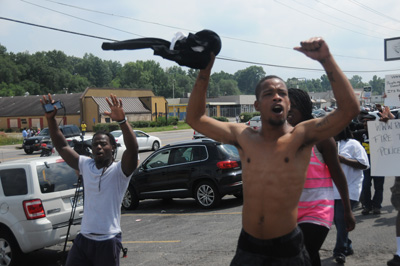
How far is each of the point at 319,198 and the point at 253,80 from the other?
191 metres

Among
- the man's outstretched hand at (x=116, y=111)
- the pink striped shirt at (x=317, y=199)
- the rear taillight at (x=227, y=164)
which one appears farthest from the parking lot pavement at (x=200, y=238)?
the man's outstretched hand at (x=116, y=111)

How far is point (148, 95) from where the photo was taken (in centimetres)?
7212

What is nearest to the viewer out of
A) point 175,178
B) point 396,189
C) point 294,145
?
point 294,145

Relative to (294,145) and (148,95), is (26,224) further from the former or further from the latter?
(148,95)

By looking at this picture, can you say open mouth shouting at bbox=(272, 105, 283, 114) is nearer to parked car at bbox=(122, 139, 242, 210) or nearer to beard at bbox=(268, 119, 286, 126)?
beard at bbox=(268, 119, 286, 126)

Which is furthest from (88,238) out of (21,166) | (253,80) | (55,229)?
(253,80)

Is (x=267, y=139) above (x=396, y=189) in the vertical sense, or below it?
above

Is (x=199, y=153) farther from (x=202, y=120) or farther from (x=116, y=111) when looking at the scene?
(x=202, y=120)

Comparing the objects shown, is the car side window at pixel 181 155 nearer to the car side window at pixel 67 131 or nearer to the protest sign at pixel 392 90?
the protest sign at pixel 392 90

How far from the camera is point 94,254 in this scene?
149 inches

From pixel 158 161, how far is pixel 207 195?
1.71 metres

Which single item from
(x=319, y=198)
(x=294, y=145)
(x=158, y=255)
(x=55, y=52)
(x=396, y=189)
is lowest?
(x=158, y=255)

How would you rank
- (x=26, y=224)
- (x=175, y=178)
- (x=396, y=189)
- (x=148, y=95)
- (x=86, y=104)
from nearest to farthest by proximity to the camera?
(x=396, y=189)
(x=26, y=224)
(x=175, y=178)
(x=86, y=104)
(x=148, y=95)

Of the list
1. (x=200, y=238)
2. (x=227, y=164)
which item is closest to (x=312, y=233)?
(x=200, y=238)
